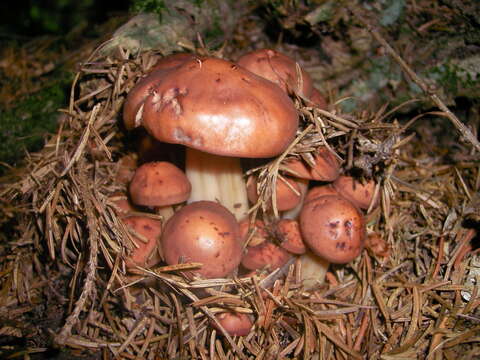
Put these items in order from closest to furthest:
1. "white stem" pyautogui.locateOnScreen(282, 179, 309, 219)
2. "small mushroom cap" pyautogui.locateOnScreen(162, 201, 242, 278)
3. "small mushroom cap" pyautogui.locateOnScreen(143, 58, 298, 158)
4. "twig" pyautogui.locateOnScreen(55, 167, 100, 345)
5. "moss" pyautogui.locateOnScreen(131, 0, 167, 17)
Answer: "twig" pyautogui.locateOnScreen(55, 167, 100, 345) < "small mushroom cap" pyautogui.locateOnScreen(143, 58, 298, 158) < "small mushroom cap" pyautogui.locateOnScreen(162, 201, 242, 278) < "white stem" pyautogui.locateOnScreen(282, 179, 309, 219) < "moss" pyautogui.locateOnScreen(131, 0, 167, 17)

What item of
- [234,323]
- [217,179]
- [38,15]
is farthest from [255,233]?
[38,15]

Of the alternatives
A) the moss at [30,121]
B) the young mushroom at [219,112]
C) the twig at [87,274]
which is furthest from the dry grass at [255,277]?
the moss at [30,121]

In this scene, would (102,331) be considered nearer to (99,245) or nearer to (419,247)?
(99,245)

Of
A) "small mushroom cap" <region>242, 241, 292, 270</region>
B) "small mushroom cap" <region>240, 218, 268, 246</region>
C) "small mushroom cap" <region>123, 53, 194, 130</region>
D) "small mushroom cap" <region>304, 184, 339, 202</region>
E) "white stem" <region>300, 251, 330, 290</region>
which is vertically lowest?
"white stem" <region>300, 251, 330, 290</region>

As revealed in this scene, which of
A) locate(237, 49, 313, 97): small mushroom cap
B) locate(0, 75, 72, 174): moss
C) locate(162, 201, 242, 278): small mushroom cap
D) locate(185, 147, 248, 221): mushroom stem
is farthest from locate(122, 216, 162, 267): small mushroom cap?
locate(0, 75, 72, 174): moss

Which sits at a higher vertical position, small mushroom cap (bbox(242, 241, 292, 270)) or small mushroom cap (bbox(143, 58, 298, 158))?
small mushroom cap (bbox(143, 58, 298, 158))

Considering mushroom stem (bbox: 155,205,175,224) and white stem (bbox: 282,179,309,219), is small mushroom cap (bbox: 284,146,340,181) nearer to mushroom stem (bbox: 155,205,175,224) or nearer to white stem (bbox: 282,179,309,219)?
white stem (bbox: 282,179,309,219)
